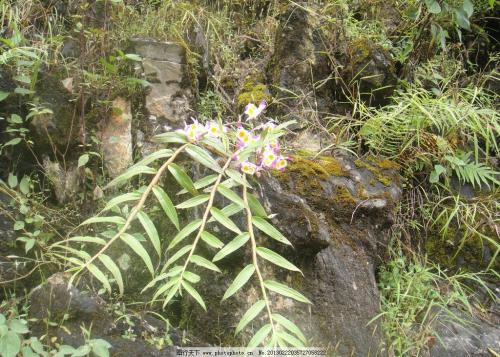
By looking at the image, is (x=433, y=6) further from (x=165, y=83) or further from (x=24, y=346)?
(x=24, y=346)

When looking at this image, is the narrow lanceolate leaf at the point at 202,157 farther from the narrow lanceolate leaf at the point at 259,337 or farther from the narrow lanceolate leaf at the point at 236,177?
the narrow lanceolate leaf at the point at 259,337

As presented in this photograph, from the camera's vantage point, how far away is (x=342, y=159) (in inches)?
102

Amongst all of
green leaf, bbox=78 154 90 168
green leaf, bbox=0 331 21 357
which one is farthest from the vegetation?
green leaf, bbox=78 154 90 168

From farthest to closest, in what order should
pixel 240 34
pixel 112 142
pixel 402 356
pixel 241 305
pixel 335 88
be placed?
pixel 240 34 < pixel 335 88 < pixel 112 142 < pixel 402 356 < pixel 241 305

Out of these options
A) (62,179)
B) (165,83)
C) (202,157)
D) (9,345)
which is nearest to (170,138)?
(202,157)

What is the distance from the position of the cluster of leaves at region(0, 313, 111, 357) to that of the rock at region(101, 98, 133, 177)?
0.95m

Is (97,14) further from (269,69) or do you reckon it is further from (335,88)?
(335,88)

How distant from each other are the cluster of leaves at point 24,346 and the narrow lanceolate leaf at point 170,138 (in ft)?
2.14

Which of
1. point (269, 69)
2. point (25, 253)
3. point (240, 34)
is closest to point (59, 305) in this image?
point (25, 253)

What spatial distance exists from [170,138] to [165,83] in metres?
1.04

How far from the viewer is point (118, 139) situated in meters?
2.32

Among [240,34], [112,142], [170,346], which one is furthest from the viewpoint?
[240,34]

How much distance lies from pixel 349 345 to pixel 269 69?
5.89 ft

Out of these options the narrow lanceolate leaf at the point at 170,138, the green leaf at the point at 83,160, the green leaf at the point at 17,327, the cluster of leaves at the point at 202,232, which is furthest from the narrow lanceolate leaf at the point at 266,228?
the green leaf at the point at 83,160
